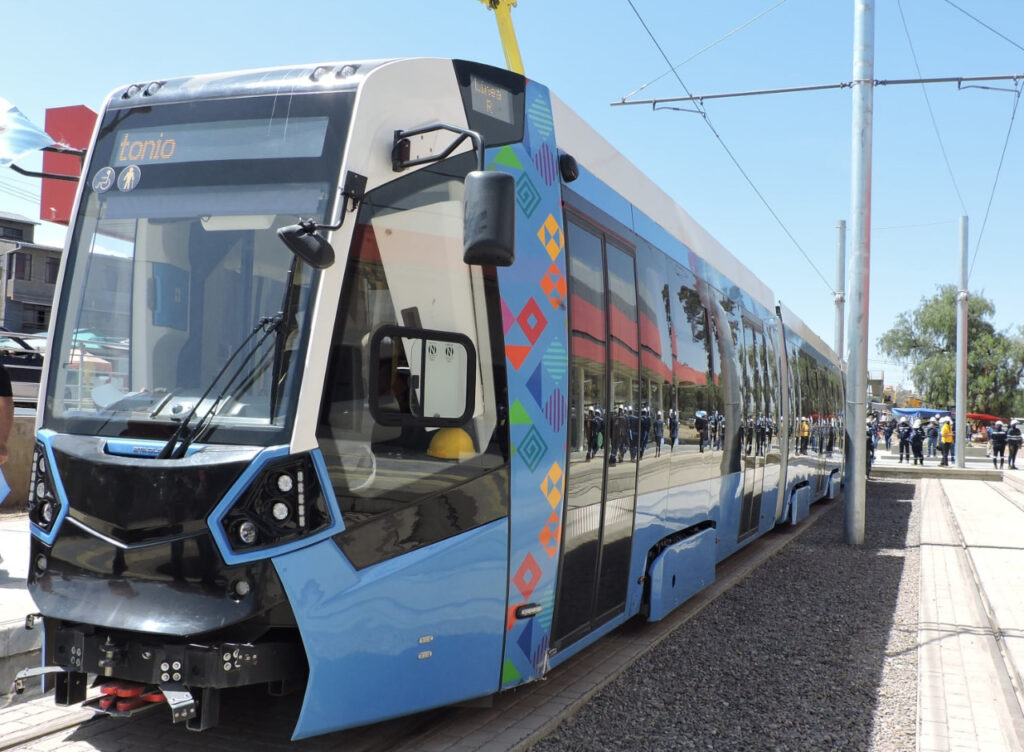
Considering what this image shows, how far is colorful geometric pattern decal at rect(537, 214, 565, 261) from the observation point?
500 centimetres

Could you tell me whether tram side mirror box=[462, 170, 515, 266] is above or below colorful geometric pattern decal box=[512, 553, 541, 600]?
above

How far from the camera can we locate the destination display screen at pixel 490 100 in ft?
15.3

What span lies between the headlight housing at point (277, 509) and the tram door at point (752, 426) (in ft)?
22.0

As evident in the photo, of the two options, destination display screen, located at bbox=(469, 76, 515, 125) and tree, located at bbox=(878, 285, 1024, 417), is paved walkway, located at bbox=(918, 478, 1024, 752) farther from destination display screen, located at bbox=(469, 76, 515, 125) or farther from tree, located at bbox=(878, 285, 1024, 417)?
tree, located at bbox=(878, 285, 1024, 417)

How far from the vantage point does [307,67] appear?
14.1ft

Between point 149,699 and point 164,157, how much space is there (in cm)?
233

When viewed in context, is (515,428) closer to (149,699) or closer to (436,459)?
A: (436,459)

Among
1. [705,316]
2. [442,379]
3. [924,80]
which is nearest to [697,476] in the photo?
[705,316]

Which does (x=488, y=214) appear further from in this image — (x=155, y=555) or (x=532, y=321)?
(x=155, y=555)

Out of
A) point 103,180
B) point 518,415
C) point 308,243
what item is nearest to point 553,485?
point 518,415

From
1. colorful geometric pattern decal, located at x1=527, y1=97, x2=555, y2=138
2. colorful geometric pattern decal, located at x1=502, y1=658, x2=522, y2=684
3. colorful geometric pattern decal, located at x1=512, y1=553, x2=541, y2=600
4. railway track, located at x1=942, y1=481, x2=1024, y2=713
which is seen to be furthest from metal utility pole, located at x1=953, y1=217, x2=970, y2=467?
colorful geometric pattern decal, located at x1=502, y1=658, x2=522, y2=684

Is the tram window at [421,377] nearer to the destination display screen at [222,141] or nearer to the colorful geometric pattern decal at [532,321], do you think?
the colorful geometric pattern decal at [532,321]

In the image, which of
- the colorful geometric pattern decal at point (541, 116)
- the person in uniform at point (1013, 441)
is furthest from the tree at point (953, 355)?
the colorful geometric pattern decal at point (541, 116)

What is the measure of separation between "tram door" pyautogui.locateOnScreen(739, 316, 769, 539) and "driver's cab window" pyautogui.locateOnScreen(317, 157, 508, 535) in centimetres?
586
